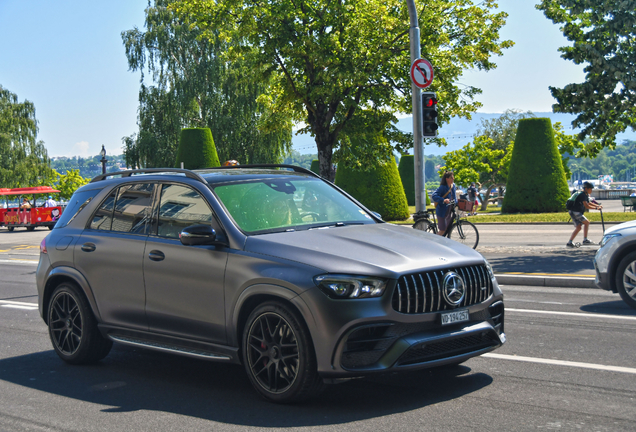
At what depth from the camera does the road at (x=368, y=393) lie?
15.5 ft

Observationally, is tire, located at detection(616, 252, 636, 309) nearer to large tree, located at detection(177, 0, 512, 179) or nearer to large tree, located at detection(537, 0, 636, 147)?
large tree, located at detection(537, 0, 636, 147)

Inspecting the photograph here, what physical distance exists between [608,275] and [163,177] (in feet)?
18.5

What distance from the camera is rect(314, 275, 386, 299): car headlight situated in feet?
15.6

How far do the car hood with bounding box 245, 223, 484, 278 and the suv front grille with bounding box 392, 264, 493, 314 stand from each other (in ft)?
0.18

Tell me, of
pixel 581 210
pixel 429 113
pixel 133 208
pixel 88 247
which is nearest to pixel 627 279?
pixel 133 208

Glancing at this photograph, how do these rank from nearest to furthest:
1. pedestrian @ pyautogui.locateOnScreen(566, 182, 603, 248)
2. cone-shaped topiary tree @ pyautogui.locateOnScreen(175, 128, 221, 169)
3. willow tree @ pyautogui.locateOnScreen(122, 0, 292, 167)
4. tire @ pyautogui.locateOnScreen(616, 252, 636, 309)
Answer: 1. tire @ pyautogui.locateOnScreen(616, 252, 636, 309)
2. pedestrian @ pyautogui.locateOnScreen(566, 182, 603, 248)
3. cone-shaped topiary tree @ pyautogui.locateOnScreen(175, 128, 221, 169)
4. willow tree @ pyautogui.locateOnScreen(122, 0, 292, 167)

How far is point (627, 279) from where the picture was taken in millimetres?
A: 8695

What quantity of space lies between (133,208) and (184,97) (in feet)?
134

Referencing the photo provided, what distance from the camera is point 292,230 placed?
18.6 ft

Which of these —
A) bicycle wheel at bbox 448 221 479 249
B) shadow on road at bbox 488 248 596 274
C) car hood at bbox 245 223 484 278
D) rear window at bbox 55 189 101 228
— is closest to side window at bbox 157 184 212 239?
car hood at bbox 245 223 484 278

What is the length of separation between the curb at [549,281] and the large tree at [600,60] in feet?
25.1

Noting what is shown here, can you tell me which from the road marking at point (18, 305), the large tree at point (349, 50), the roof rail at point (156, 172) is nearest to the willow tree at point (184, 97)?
the large tree at point (349, 50)

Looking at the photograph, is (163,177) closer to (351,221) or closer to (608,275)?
(351,221)

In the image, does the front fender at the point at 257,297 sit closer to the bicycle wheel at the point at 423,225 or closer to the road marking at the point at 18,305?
the road marking at the point at 18,305
